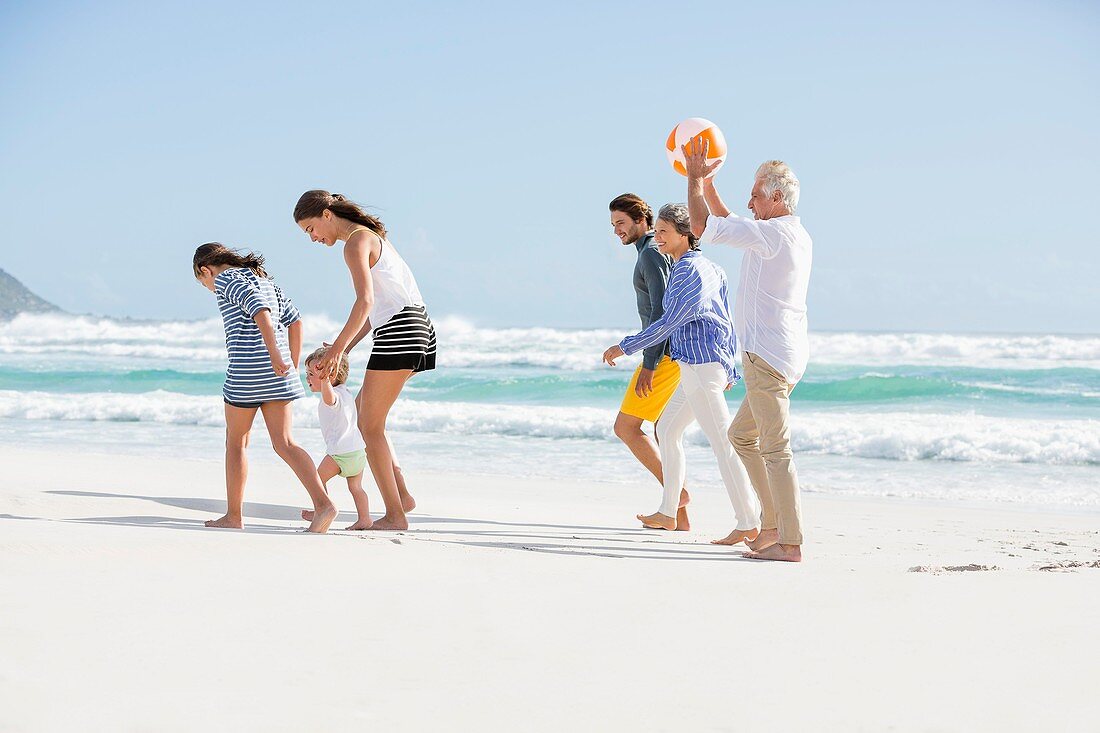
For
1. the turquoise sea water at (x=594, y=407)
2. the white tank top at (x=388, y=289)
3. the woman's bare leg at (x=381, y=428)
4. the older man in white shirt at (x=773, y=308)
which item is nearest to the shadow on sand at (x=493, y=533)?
the woman's bare leg at (x=381, y=428)

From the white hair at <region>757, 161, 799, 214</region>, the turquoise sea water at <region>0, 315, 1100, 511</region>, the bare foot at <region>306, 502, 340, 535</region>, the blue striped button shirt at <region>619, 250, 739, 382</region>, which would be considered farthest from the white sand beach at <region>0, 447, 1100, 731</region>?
the turquoise sea water at <region>0, 315, 1100, 511</region>

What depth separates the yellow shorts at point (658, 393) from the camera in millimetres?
5320

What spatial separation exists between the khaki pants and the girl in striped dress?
78.5 inches

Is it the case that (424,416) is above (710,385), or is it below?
below

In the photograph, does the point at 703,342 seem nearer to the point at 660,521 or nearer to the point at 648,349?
the point at 648,349

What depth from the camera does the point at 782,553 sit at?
13.6 feet

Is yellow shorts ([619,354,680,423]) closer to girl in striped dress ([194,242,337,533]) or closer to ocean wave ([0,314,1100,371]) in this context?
girl in striped dress ([194,242,337,533])

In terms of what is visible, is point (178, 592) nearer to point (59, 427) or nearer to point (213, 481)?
point (213, 481)

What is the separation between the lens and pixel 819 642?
2.81m

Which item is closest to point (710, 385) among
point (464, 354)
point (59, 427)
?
point (59, 427)

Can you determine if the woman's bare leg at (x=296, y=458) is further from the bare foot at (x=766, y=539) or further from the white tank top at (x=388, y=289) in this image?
the bare foot at (x=766, y=539)

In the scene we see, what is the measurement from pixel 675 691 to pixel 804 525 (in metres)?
3.70

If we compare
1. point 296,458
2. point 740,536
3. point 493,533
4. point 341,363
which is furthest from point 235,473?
point 740,536

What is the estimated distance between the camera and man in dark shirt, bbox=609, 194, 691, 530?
5156 mm
